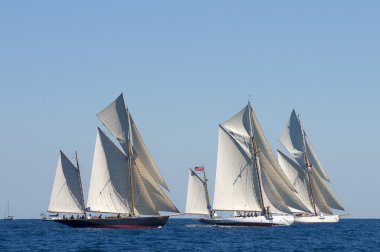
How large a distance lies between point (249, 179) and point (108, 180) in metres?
20.5

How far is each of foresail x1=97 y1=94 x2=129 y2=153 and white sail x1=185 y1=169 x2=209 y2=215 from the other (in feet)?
70.2

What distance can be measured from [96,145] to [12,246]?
30.1 meters

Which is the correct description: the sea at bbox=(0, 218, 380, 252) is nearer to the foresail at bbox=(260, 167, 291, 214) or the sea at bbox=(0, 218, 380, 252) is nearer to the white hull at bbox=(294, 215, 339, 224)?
the foresail at bbox=(260, 167, 291, 214)

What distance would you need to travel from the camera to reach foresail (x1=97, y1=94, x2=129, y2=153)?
120375 millimetres

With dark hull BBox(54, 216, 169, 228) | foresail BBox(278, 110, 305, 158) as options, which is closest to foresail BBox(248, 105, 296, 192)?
dark hull BBox(54, 216, 169, 228)

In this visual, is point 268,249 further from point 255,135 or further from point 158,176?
point 255,135

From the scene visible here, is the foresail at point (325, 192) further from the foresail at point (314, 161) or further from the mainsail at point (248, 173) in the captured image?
the mainsail at point (248, 173)

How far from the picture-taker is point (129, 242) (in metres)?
94.6

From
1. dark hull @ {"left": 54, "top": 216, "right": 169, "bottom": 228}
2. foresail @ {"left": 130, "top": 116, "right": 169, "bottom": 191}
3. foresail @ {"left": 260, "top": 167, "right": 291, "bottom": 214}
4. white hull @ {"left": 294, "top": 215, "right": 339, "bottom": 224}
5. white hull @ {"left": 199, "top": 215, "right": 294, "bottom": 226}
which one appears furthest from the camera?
white hull @ {"left": 294, "top": 215, "right": 339, "bottom": 224}

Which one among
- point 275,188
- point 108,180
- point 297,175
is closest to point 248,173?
point 275,188

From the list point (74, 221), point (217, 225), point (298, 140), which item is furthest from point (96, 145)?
point (298, 140)

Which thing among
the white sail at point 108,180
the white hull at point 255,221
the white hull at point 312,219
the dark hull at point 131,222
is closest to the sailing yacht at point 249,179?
the white hull at point 255,221

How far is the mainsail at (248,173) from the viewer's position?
125m

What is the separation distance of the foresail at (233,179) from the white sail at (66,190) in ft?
67.0
